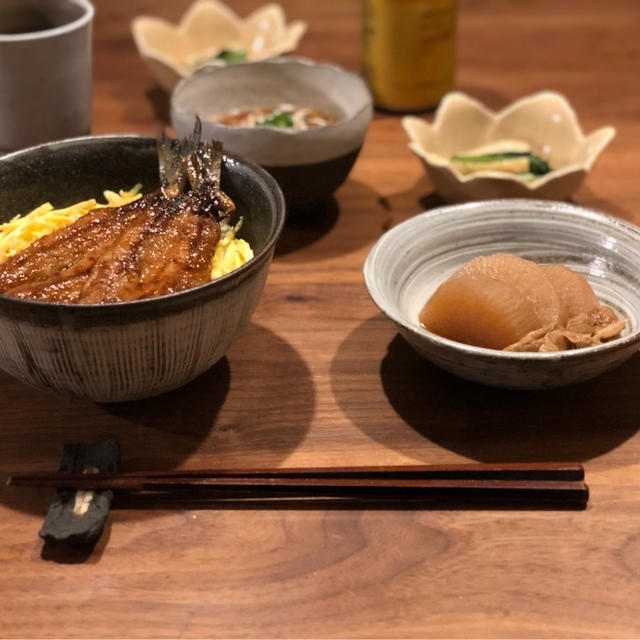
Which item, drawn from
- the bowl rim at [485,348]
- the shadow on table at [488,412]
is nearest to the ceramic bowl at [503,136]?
the bowl rim at [485,348]

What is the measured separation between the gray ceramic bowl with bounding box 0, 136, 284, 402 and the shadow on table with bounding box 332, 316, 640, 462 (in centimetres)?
21

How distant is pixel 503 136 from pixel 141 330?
1038mm

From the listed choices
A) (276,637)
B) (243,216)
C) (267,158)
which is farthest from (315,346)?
(276,637)

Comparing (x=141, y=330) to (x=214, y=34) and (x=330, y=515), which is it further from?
(x=214, y=34)

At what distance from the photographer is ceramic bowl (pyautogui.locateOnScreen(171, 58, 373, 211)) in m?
1.41

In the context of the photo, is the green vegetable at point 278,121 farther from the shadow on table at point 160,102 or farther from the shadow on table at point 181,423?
the shadow on table at point 181,423

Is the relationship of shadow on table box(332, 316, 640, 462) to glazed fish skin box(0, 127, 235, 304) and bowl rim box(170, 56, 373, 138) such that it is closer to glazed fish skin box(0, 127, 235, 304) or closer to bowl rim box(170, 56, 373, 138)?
glazed fish skin box(0, 127, 235, 304)

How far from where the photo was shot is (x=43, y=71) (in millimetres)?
1533

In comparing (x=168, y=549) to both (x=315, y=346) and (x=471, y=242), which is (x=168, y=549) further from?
(x=471, y=242)

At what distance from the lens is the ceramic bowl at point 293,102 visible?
1.41 metres

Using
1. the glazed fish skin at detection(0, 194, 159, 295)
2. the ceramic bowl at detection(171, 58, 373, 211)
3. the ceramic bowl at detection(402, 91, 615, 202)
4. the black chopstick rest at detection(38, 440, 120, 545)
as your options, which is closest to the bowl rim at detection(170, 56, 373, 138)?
the ceramic bowl at detection(171, 58, 373, 211)

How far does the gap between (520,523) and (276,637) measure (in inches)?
11.5

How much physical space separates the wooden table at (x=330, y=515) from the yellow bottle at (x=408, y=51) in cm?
50

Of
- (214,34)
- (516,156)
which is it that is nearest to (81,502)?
(516,156)
